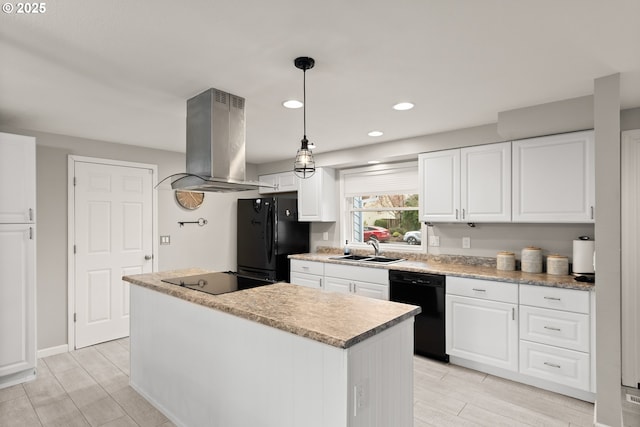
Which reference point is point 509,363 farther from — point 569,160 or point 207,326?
point 207,326

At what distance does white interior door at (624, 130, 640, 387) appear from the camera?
285cm

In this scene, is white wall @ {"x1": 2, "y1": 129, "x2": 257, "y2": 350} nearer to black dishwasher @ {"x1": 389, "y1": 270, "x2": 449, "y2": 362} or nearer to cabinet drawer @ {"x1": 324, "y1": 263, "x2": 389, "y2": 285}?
cabinet drawer @ {"x1": 324, "y1": 263, "x2": 389, "y2": 285}

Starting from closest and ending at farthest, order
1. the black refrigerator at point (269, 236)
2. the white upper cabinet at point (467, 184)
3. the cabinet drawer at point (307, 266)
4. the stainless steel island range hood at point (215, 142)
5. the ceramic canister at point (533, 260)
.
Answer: the stainless steel island range hood at point (215, 142), the ceramic canister at point (533, 260), the white upper cabinet at point (467, 184), the cabinet drawer at point (307, 266), the black refrigerator at point (269, 236)

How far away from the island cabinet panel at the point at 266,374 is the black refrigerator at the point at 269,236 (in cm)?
223

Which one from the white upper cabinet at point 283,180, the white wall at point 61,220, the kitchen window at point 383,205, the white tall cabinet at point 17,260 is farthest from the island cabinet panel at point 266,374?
the white upper cabinet at point 283,180

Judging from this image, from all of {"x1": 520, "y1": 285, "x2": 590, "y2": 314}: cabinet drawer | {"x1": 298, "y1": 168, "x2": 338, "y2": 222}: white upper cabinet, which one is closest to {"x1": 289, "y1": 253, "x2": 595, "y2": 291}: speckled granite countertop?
{"x1": 520, "y1": 285, "x2": 590, "y2": 314}: cabinet drawer

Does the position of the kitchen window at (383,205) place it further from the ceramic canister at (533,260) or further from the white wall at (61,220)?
the white wall at (61,220)

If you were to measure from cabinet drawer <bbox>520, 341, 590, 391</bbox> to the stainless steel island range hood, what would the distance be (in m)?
2.55

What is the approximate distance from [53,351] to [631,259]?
5.57 metres

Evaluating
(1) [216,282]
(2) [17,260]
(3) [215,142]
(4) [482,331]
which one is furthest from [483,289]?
(2) [17,260]

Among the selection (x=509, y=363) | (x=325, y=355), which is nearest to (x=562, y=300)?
(x=509, y=363)

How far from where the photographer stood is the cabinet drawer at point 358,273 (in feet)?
12.0

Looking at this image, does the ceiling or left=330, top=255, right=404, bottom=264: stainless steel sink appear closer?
the ceiling

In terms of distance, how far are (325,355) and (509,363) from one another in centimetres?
224
